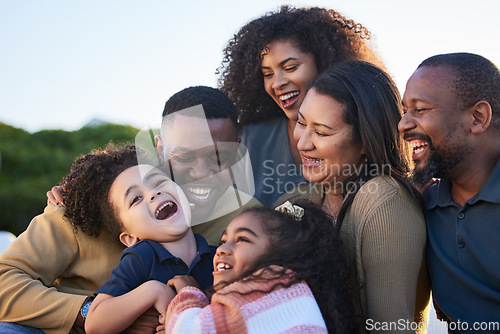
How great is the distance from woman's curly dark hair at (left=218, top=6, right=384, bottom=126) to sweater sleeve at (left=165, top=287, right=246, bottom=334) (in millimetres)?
2485

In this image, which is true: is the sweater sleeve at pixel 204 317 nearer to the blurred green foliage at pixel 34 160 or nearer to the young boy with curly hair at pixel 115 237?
the young boy with curly hair at pixel 115 237

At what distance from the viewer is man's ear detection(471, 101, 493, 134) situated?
2.50 m

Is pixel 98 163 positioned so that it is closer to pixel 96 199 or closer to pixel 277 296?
pixel 96 199

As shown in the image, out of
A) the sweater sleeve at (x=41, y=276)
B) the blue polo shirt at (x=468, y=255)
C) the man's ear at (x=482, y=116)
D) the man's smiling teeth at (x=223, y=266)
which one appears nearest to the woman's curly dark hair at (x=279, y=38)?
the man's ear at (x=482, y=116)

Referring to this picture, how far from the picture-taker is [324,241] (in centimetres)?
235

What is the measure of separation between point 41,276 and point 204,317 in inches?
46.5

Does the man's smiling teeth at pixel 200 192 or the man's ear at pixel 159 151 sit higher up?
the man's ear at pixel 159 151

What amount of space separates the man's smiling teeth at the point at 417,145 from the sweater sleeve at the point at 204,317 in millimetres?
1288

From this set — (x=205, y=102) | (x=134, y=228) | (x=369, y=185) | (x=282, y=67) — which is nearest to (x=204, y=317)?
(x=134, y=228)

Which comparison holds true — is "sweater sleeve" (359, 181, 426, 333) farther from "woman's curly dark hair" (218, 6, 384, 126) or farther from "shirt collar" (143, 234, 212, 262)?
"woman's curly dark hair" (218, 6, 384, 126)

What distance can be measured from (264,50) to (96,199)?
6.17ft

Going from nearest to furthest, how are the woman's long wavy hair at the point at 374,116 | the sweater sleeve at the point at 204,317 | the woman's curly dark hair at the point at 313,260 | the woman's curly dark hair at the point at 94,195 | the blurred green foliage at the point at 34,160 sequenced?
the sweater sleeve at the point at 204,317, the woman's curly dark hair at the point at 313,260, the woman's long wavy hair at the point at 374,116, the woman's curly dark hair at the point at 94,195, the blurred green foliage at the point at 34,160

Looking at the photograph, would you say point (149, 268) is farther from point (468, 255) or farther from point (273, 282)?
point (468, 255)

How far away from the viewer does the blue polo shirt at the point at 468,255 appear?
2352 mm
